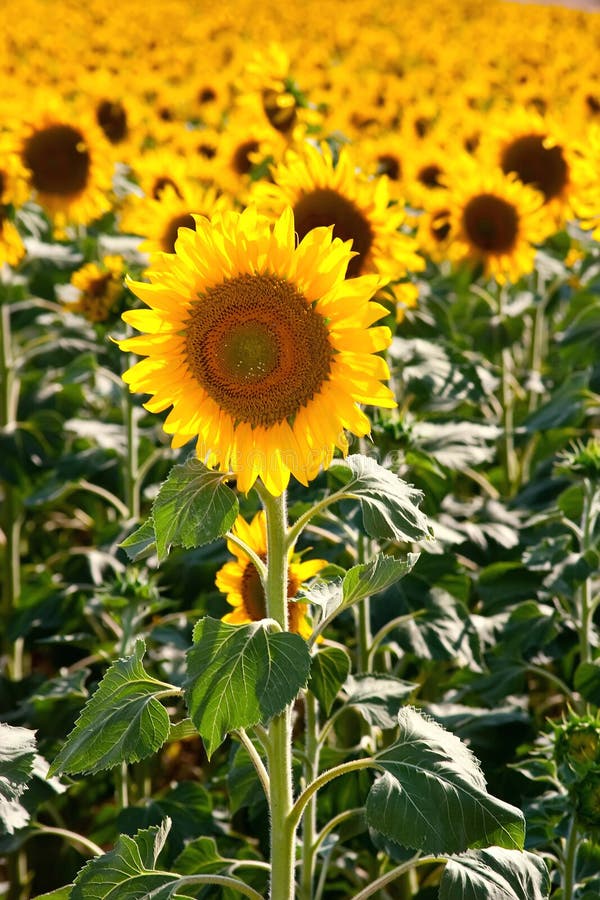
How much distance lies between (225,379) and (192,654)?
372mm

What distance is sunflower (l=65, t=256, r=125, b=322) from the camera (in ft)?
10.0

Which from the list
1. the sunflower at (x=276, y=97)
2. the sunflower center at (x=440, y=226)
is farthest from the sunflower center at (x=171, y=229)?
the sunflower center at (x=440, y=226)

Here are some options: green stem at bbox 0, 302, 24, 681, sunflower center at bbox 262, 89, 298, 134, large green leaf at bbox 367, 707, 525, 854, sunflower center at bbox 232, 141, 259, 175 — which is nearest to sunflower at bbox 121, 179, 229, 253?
sunflower center at bbox 262, 89, 298, 134

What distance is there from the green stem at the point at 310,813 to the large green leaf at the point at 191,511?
0.59 metres

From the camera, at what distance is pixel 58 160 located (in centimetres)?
407

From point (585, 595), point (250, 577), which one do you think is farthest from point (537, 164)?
point (250, 577)

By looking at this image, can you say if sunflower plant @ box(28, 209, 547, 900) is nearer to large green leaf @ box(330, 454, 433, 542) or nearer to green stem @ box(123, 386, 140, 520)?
large green leaf @ box(330, 454, 433, 542)

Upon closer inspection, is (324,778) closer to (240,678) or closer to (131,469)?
(240,678)

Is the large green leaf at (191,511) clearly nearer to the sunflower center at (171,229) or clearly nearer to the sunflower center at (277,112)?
the sunflower center at (171,229)

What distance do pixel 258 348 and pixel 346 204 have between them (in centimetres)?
127

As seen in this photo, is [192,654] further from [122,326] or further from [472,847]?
[122,326]

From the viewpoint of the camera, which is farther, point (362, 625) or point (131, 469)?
point (131, 469)

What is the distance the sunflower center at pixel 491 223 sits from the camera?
12.0 ft

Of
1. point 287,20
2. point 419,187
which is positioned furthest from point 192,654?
point 287,20
